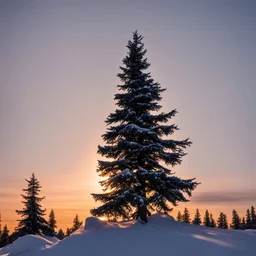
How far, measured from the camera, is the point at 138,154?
1634 centimetres

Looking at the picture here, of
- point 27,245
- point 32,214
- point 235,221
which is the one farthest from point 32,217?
point 235,221

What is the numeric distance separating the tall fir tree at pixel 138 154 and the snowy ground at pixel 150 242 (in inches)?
61.0

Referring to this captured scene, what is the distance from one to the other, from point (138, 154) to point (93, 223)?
4.63m

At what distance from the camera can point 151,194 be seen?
655 inches

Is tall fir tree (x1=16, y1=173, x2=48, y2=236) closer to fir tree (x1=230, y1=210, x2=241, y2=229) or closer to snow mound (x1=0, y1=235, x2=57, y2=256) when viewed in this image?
snow mound (x1=0, y1=235, x2=57, y2=256)

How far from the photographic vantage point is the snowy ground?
10531 mm

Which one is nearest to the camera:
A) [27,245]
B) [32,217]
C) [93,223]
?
[93,223]

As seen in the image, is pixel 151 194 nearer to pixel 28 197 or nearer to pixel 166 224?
pixel 166 224

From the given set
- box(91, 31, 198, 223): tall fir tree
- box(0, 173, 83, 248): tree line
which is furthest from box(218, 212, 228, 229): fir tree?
box(91, 31, 198, 223): tall fir tree

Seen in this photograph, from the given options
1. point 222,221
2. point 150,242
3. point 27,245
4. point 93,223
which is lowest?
point 222,221

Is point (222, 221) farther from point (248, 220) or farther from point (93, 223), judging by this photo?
point (93, 223)

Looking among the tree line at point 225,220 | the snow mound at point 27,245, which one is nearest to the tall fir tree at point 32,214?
the snow mound at point 27,245

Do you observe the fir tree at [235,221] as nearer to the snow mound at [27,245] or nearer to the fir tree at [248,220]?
the fir tree at [248,220]

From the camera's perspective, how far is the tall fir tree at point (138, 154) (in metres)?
15.4
